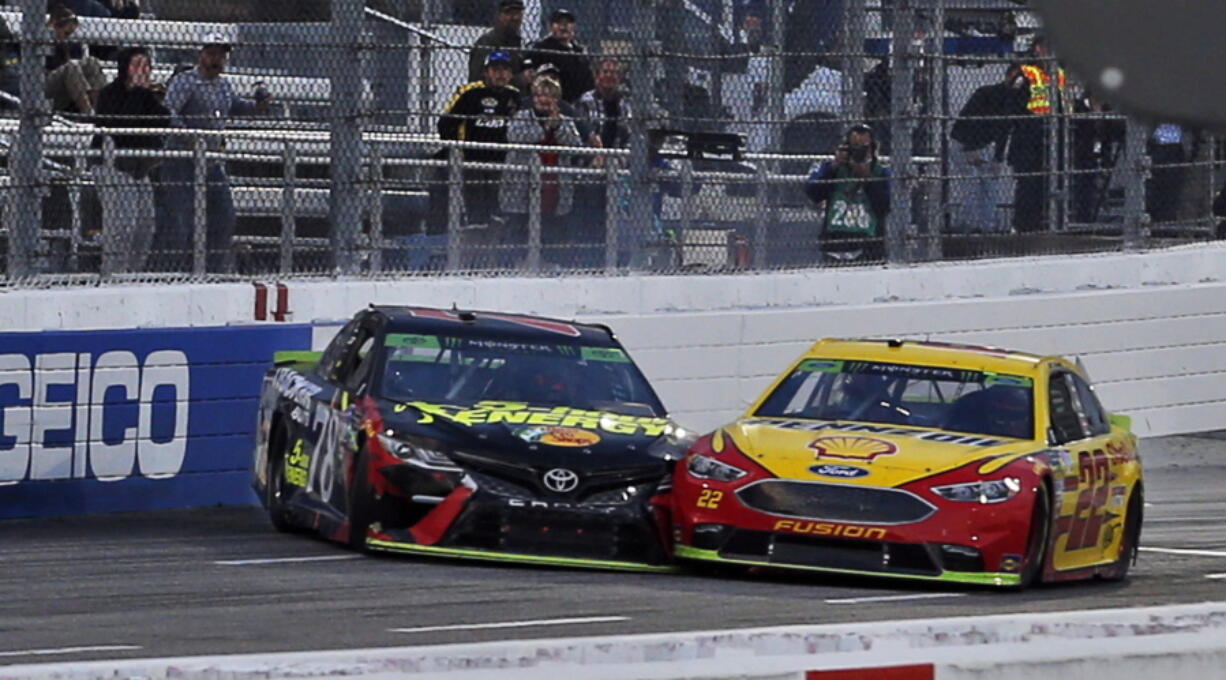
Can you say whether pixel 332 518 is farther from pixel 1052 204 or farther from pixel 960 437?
pixel 1052 204

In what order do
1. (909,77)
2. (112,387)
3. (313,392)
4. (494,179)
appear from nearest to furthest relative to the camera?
(313,392), (112,387), (494,179), (909,77)

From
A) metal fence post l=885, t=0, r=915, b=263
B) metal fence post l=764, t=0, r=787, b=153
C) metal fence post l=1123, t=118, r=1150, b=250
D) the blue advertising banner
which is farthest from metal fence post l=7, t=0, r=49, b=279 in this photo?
metal fence post l=1123, t=118, r=1150, b=250

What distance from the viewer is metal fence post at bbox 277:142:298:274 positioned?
13.1 metres

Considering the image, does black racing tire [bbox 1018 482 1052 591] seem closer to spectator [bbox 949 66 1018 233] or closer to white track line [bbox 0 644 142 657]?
white track line [bbox 0 644 142 657]

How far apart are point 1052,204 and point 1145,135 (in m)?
1.15

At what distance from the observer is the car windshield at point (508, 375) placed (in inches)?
428

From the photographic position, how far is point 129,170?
12.4 metres

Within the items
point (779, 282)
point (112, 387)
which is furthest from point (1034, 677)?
point (779, 282)

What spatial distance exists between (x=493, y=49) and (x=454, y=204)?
0.98m

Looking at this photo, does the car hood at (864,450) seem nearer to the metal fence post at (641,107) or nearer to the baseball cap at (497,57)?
the baseball cap at (497,57)

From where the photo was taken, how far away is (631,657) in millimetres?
3932

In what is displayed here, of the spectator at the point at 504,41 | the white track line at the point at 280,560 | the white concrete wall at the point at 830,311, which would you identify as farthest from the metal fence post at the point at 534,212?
the white track line at the point at 280,560

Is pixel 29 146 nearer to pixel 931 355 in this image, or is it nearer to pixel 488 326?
pixel 488 326

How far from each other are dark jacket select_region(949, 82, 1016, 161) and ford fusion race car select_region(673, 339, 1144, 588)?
496cm
